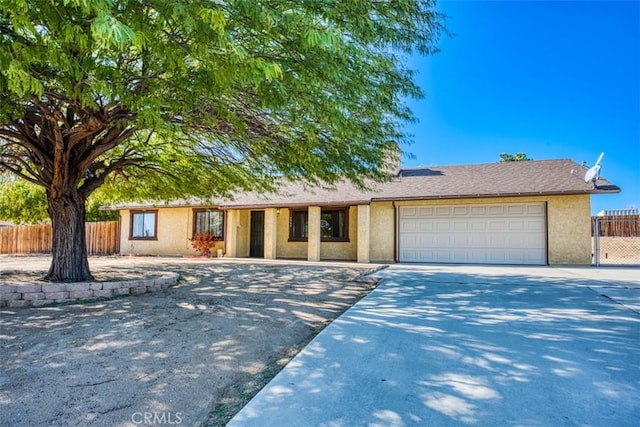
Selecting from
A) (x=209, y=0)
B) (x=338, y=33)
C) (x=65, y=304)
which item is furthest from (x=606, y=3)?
(x=65, y=304)

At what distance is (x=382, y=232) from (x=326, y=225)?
9.12 feet

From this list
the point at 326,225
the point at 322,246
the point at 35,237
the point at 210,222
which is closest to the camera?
the point at 322,246

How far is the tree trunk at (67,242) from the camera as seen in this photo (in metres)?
7.71

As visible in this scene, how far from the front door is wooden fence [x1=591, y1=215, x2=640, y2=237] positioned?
14347 millimetres

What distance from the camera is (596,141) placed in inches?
690

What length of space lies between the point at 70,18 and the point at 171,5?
118cm

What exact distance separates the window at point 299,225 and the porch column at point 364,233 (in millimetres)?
3152

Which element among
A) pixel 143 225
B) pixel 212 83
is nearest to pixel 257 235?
pixel 143 225

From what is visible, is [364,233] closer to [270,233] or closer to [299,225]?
[299,225]

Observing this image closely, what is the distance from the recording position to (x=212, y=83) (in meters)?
4.15

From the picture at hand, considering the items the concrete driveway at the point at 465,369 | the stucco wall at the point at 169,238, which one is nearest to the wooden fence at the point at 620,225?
the concrete driveway at the point at 465,369

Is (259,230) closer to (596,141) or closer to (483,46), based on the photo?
(483,46)

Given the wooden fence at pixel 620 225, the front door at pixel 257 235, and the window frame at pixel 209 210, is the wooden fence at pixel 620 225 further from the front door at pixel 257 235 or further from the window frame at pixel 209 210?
the window frame at pixel 209 210

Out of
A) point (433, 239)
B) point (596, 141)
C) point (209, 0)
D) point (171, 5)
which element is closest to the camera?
point (171, 5)
